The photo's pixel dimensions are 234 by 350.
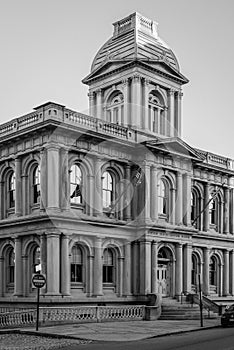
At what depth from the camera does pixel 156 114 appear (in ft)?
159

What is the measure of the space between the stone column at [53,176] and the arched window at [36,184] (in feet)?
6.32

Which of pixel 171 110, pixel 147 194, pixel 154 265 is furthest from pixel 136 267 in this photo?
pixel 171 110

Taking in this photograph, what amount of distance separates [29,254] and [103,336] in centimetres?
1406

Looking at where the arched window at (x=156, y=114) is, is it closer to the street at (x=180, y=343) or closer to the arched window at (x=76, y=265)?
the arched window at (x=76, y=265)

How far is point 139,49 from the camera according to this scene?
46.8 m

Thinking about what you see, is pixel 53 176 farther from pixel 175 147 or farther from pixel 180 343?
pixel 180 343

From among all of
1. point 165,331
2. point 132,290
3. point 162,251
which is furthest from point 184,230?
point 165,331

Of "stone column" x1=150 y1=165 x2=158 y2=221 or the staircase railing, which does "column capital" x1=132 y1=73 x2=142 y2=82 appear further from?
the staircase railing

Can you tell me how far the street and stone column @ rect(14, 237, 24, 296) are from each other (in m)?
14.5

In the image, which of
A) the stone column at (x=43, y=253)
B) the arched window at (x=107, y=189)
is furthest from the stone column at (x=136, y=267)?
the stone column at (x=43, y=253)

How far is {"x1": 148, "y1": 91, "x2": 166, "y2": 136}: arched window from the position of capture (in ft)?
157

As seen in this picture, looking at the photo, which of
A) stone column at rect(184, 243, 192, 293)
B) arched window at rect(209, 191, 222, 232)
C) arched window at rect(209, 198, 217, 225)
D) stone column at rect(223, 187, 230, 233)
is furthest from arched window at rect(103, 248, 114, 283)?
stone column at rect(223, 187, 230, 233)

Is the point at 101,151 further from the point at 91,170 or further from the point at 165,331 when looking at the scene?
the point at 165,331

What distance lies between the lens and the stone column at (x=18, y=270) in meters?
40.8
